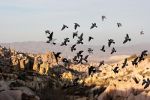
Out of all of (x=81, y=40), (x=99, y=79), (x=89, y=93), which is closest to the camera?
(x=81, y=40)

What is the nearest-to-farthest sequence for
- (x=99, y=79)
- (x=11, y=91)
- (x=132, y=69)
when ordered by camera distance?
1. (x=11, y=91)
2. (x=132, y=69)
3. (x=99, y=79)

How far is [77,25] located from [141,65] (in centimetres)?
10685

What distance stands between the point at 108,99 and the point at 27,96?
6277cm

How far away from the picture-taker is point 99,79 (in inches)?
6580

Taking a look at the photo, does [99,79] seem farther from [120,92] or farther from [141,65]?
[120,92]

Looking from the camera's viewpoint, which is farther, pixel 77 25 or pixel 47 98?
pixel 47 98

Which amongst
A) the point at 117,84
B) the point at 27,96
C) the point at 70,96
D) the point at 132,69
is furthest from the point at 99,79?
the point at 27,96

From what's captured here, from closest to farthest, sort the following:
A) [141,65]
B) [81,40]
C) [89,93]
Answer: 1. [81,40]
2. [89,93]
3. [141,65]

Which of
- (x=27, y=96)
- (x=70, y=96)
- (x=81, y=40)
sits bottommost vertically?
(x=70, y=96)

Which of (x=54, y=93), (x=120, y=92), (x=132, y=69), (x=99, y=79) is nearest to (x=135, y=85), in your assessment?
(x=120, y=92)

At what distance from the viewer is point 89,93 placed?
126 meters

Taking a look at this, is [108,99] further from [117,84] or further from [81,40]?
[81,40]

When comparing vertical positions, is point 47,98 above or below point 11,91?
below

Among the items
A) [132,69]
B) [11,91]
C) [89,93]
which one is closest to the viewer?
[11,91]
